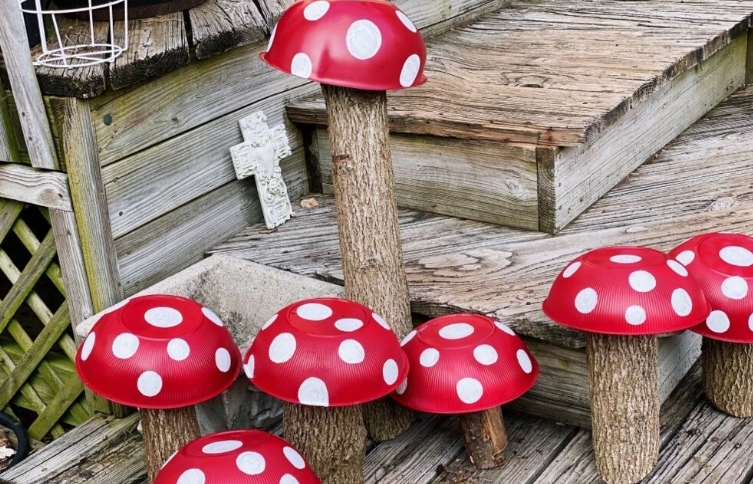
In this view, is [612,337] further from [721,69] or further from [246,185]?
[721,69]

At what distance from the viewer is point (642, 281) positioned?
2.17 m

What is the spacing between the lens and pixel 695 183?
3.35 meters

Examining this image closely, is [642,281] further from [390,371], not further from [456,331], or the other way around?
[390,371]

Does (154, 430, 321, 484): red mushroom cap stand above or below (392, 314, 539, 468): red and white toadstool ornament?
above

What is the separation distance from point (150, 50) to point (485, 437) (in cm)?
144

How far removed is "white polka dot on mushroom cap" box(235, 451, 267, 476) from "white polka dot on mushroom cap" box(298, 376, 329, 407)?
0.20 m

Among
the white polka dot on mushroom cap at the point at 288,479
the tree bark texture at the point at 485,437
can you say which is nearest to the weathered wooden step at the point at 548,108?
the tree bark texture at the point at 485,437

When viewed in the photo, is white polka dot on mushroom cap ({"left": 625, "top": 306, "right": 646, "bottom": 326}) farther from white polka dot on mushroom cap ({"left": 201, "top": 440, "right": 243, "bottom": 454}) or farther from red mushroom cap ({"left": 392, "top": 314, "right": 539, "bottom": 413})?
white polka dot on mushroom cap ({"left": 201, "top": 440, "right": 243, "bottom": 454})

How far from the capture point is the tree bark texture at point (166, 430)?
2332mm

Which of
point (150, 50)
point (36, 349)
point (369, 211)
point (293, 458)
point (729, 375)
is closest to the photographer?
point (293, 458)

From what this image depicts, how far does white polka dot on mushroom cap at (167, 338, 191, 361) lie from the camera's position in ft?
7.20

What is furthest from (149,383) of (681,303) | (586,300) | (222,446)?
(681,303)

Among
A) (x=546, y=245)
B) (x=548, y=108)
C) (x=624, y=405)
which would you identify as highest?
(x=548, y=108)

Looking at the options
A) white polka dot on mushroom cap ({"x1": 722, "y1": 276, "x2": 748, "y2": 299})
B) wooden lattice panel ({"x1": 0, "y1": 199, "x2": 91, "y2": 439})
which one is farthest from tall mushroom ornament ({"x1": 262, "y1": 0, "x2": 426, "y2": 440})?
wooden lattice panel ({"x1": 0, "y1": 199, "x2": 91, "y2": 439})
